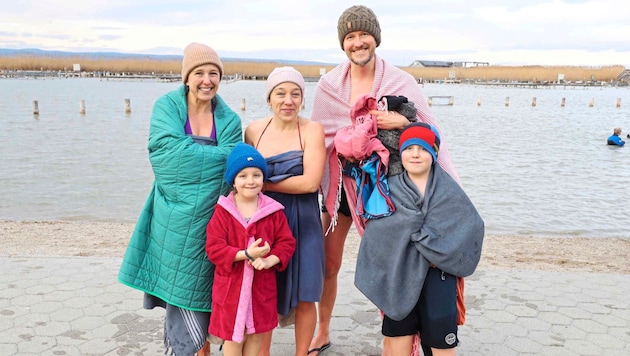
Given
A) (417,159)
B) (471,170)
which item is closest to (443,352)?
(417,159)

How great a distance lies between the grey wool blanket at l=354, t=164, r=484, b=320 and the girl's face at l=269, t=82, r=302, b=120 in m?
0.72

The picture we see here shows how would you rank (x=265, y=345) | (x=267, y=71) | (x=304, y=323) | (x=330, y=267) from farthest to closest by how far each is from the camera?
(x=267, y=71)
(x=330, y=267)
(x=265, y=345)
(x=304, y=323)

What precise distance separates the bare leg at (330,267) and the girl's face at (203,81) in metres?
1.26

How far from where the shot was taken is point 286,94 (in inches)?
125

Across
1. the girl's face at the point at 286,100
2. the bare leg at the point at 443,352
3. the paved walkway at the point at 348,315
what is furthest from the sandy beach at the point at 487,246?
the girl's face at the point at 286,100

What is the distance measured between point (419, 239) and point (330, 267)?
44.2 inches

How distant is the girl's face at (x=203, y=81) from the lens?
3.08m

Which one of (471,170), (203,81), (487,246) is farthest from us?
(471,170)

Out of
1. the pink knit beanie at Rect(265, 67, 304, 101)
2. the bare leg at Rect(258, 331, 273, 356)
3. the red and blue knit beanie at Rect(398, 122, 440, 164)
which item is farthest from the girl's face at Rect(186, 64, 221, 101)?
the bare leg at Rect(258, 331, 273, 356)

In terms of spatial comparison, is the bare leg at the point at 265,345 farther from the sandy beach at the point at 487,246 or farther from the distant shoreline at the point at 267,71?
the distant shoreline at the point at 267,71

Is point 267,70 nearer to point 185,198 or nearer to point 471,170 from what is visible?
point 471,170

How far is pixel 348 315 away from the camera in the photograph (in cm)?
454

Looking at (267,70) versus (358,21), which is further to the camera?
(267,70)

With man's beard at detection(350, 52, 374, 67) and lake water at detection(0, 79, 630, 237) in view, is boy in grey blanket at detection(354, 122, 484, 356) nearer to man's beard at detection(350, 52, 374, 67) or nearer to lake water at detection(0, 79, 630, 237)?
man's beard at detection(350, 52, 374, 67)
